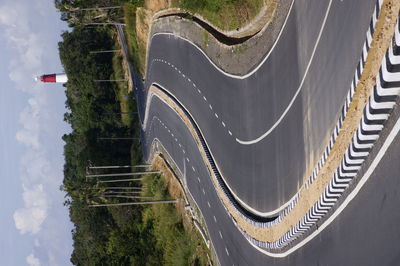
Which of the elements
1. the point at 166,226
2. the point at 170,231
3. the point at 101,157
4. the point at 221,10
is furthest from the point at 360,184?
the point at 101,157

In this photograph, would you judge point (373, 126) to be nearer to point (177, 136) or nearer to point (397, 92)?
point (397, 92)

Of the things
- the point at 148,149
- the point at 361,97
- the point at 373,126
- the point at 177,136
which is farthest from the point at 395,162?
the point at 148,149

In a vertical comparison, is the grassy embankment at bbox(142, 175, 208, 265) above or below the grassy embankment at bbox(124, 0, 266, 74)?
below

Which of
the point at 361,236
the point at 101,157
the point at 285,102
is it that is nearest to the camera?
the point at 361,236

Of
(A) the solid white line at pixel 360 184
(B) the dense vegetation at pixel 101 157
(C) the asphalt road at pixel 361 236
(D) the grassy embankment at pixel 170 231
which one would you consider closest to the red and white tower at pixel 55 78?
(B) the dense vegetation at pixel 101 157

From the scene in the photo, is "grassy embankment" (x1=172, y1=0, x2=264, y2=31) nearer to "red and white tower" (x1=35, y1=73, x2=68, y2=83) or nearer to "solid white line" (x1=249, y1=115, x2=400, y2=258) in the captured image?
"solid white line" (x1=249, y1=115, x2=400, y2=258)

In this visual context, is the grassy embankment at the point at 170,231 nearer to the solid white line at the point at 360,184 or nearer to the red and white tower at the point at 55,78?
the solid white line at the point at 360,184

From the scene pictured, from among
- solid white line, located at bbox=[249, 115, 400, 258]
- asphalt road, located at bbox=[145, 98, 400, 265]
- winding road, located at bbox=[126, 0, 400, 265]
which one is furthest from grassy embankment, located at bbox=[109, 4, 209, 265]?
solid white line, located at bbox=[249, 115, 400, 258]

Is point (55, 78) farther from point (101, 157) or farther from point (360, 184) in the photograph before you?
point (360, 184)
